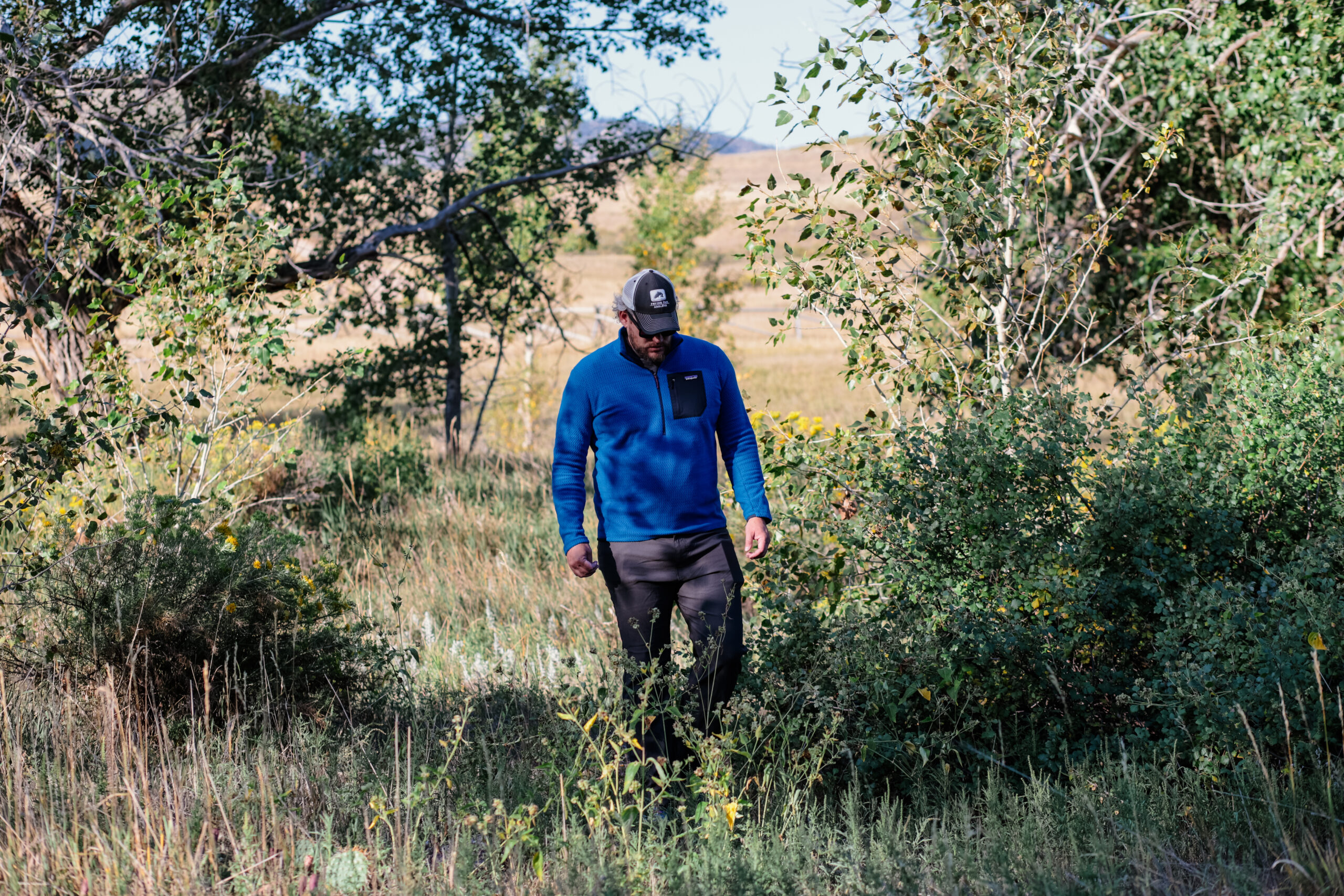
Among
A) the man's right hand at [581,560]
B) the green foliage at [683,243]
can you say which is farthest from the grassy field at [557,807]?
the green foliage at [683,243]

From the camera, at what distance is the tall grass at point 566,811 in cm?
283

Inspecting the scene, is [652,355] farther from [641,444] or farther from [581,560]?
[581,560]

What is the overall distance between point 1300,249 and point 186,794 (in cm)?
779

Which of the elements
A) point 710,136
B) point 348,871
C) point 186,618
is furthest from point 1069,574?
point 710,136

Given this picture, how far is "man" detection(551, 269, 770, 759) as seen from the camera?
3693 millimetres

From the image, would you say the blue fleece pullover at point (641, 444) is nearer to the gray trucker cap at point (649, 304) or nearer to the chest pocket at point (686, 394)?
the chest pocket at point (686, 394)

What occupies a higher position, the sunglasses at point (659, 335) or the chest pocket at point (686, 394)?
the sunglasses at point (659, 335)

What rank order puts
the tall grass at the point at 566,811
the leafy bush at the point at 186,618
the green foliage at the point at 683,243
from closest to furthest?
1. the tall grass at the point at 566,811
2. the leafy bush at the point at 186,618
3. the green foliage at the point at 683,243

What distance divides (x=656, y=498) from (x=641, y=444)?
0.19 metres

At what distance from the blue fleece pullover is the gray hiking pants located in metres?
0.06

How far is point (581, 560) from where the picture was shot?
368 cm

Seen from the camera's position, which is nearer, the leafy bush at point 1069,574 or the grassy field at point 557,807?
the grassy field at point 557,807

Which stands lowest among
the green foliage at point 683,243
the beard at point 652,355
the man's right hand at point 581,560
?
the man's right hand at point 581,560

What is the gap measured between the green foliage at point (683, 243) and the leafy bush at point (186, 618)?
11.5m
